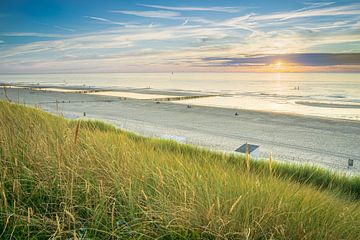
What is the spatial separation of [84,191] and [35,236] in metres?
0.60

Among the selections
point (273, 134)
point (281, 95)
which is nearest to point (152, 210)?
point (273, 134)

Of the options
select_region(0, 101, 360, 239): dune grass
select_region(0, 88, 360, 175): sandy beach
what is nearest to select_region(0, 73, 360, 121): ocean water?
select_region(0, 88, 360, 175): sandy beach

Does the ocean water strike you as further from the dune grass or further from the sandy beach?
the dune grass

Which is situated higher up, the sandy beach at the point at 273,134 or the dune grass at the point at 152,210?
the dune grass at the point at 152,210

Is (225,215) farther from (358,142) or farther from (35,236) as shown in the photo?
(358,142)

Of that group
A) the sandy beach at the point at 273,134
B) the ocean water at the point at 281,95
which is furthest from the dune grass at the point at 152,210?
the ocean water at the point at 281,95

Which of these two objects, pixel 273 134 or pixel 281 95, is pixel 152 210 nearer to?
pixel 273 134

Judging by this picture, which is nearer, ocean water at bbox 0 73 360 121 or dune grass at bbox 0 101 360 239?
dune grass at bbox 0 101 360 239

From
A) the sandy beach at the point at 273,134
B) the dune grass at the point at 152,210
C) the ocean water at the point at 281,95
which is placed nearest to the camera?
the dune grass at the point at 152,210

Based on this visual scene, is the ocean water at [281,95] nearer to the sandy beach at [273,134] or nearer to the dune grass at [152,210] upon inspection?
the sandy beach at [273,134]

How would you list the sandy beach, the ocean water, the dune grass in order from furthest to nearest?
the ocean water, the sandy beach, the dune grass

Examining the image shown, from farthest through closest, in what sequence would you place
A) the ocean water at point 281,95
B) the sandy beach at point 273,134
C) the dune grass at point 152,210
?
the ocean water at point 281,95 → the sandy beach at point 273,134 → the dune grass at point 152,210

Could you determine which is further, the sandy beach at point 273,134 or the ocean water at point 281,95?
the ocean water at point 281,95

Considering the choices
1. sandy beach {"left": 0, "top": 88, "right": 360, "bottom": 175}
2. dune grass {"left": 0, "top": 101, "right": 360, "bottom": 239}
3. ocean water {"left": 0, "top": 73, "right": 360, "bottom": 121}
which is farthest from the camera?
ocean water {"left": 0, "top": 73, "right": 360, "bottom": 121}
